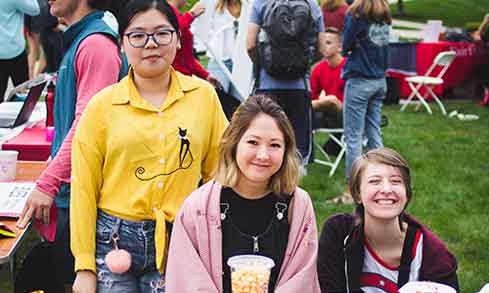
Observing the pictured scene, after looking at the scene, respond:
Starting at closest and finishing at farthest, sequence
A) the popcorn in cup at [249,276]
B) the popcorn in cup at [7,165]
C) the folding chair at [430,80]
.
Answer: the popcorn in cup at [249,276], the popcorn in cup at [7,165], the folding chair at [430,80]

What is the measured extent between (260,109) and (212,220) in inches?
16.7

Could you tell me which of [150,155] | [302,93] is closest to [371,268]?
[150,155]

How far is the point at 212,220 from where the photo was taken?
282cm

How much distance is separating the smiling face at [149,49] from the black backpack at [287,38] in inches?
113

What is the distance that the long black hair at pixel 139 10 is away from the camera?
2.96m

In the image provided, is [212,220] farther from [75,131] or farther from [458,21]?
[458,21]

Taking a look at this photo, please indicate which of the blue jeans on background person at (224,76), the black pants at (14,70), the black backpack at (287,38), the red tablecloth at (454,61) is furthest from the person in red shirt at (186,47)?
the red tablecloth at (454,61)

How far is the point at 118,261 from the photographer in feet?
9.50

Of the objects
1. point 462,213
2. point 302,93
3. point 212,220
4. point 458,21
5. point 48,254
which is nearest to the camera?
point 212,220

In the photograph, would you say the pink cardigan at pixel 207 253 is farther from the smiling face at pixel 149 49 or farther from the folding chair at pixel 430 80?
the folding chair at pixel 430 80

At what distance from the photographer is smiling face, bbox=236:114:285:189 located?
9.22 ft

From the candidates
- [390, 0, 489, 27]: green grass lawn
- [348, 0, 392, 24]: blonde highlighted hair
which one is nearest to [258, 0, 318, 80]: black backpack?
[348, 0, 392, 24]: blonde highlighted hair

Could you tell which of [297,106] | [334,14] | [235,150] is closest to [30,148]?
[235,150]

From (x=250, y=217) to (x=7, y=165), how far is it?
1.61 m
